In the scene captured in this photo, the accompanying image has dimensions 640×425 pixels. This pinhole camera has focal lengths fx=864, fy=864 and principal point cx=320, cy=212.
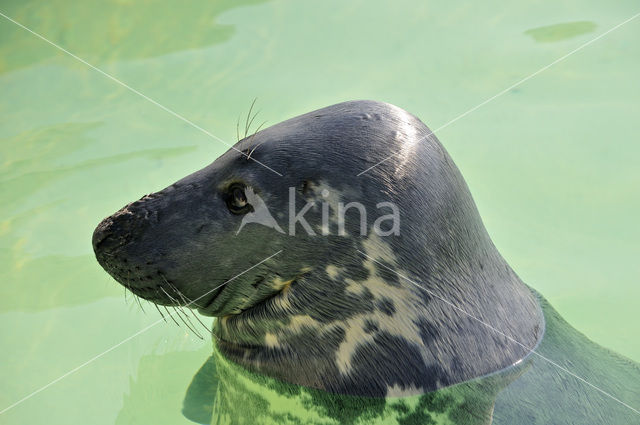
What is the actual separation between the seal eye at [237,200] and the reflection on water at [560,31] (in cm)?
322

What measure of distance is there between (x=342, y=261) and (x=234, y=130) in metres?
2.32

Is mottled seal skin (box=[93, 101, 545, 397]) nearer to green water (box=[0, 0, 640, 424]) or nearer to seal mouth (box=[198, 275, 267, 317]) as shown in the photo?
seal mouth (box=[198, 275, 267, 317])

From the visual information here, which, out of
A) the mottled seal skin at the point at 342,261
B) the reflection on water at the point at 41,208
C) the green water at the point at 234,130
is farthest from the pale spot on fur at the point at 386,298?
the reflection on water at the point at 41,208

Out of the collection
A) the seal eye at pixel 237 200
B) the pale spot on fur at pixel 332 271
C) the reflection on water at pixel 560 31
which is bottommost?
the pale spot on fur at pixel 332 271

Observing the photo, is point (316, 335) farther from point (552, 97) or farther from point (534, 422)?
point (552, 97)

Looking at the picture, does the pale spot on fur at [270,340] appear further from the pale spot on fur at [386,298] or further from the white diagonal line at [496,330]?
the white diagonal line at [496,330]

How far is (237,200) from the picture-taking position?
2184 millimetres

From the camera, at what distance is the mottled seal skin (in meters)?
2.12

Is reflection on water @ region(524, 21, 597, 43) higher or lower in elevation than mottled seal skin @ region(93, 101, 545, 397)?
higher

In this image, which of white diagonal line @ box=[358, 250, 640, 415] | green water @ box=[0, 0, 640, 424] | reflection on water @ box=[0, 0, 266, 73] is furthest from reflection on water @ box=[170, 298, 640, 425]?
reflection on water @ box=[0, 0, 266, 73]

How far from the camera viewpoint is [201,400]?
273cm

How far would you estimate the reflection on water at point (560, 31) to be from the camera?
16.2 ft

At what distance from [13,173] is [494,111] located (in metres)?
2.39

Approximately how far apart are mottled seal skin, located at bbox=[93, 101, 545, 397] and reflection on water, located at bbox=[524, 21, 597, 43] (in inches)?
117
